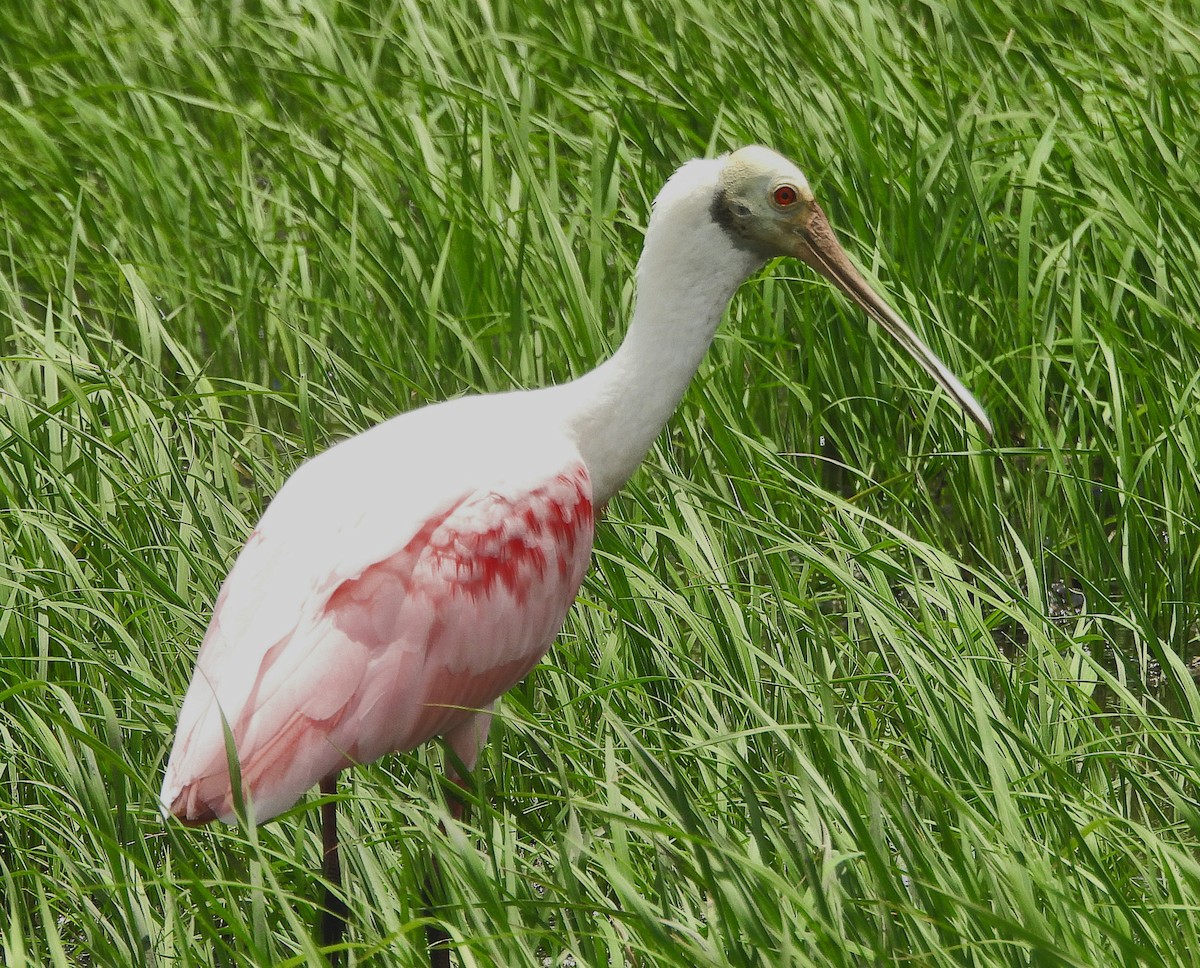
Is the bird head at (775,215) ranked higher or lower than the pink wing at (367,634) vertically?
higher

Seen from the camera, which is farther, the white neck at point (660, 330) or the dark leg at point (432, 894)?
the white neck at point (660, 330)

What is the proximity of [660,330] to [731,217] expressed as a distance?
0.28 metres

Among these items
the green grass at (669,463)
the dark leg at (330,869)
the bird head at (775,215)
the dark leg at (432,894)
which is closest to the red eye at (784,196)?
the bird head at (775,215)

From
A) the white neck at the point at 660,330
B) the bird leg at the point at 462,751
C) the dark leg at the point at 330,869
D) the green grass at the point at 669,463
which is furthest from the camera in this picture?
the white neck at the point at 660,330

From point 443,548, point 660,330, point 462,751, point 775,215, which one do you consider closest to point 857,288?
point 775,215

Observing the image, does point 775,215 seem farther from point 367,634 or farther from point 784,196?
point 367,634

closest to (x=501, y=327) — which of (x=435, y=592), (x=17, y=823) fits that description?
(x=435, y=592)

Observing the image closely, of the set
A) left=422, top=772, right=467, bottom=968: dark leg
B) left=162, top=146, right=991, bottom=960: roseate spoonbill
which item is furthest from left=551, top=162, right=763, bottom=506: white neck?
left=422, top=772, right=467, bottom=968: dark leg

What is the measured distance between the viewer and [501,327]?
4820 mm

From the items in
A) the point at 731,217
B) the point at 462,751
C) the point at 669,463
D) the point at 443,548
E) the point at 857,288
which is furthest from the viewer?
the point at 669,463

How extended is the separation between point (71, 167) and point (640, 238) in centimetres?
192

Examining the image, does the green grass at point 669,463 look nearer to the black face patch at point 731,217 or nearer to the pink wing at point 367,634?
the pink wing at point 367,634

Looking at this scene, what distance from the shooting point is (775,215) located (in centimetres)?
376

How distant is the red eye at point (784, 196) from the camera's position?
3.74 meters
